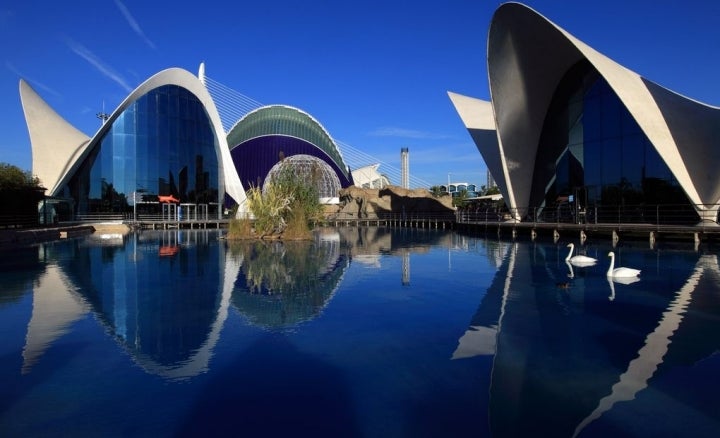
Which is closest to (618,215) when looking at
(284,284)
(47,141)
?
(284,284)

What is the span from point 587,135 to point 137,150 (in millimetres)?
33047

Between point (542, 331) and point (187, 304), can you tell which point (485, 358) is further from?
point (187, 304)

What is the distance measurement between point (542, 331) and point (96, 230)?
3662 centimetres

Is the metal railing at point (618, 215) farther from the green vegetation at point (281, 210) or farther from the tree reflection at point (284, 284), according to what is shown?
the tree reflection at point (284, 284)

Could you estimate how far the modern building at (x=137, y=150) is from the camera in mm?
41188

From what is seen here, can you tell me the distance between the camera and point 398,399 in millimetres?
4922

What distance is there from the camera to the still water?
446 centimetres

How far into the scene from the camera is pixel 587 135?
88.1 ft

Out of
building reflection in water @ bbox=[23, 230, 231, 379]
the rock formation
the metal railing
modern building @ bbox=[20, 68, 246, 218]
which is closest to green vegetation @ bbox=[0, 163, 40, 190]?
modern building @ bbox=[20, 68, 246, 218]

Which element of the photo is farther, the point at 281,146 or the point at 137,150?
the point at 281,146

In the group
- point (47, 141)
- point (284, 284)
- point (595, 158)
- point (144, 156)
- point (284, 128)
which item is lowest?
point (284, 284)

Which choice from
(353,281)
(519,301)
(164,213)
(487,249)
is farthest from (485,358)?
(164,213)

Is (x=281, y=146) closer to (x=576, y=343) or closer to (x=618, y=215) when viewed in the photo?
(x=618, y=215)

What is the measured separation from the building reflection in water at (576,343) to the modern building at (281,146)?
179 feet
